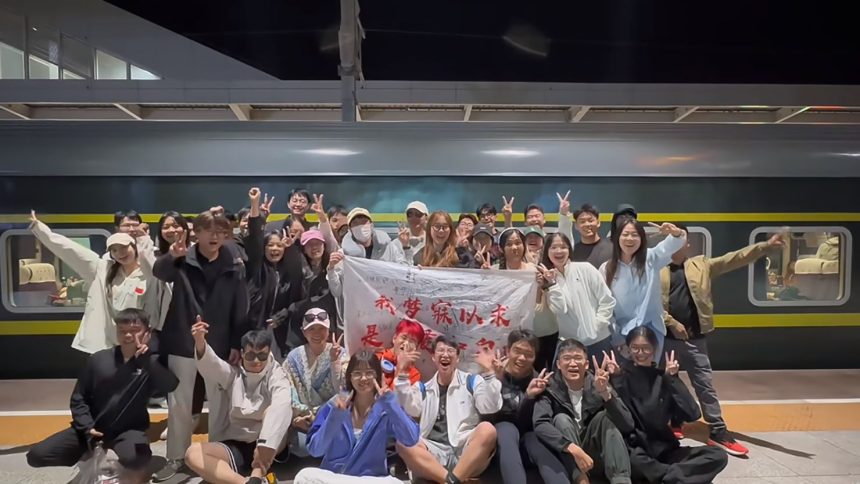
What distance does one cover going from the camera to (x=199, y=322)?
157 inches

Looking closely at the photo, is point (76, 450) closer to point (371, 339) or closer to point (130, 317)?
point (130, 317)

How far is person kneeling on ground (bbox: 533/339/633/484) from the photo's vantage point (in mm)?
3801

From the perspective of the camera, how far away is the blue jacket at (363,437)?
3730 mm

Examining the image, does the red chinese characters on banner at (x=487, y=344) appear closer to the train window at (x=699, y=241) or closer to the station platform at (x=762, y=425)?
the station platform at (x=762, y=425)

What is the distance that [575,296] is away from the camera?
4.34m

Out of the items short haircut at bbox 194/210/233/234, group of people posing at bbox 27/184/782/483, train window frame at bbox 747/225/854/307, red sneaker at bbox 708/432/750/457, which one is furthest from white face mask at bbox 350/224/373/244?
train window frame at bbox 747/225/854/307

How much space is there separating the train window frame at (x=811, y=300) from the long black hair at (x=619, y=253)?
2.79 m

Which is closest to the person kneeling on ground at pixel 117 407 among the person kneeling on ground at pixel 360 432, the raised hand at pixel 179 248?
the raised hand at pixel 179 248

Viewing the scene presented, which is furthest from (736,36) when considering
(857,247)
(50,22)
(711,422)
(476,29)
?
(50,22)

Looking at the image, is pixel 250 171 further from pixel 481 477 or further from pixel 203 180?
pixel 481 477

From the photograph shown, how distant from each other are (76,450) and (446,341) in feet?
8.65

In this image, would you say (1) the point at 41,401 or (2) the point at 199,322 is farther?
(1) the point at 41,401

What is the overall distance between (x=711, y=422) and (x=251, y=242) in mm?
4079

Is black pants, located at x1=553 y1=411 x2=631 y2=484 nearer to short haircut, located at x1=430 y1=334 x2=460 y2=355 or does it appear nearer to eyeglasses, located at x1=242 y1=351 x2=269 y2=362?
short haircut, located at x1=430 y1=334 x2=460 y2=355
